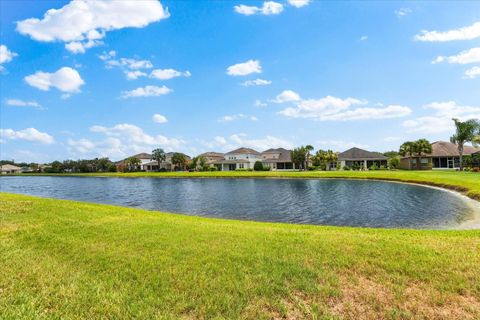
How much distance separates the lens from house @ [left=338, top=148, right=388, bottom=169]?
7517 centimetres

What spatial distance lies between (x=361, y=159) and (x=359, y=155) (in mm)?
1929

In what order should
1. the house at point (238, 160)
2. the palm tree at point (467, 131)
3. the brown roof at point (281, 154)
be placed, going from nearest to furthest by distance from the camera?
the palm tree at point (467, 131) < the brown roof at point (281, 154) < the house at point (238, 160)

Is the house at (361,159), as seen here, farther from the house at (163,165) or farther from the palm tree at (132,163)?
the palm tree at (132,163)

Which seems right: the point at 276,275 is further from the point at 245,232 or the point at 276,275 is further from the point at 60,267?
the point at 60,267

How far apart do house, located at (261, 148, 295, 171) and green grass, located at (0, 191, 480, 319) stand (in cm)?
7521

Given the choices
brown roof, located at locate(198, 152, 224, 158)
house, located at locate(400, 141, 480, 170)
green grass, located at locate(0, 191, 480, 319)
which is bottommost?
green grass, located at locate(0, 191, 480, 319)

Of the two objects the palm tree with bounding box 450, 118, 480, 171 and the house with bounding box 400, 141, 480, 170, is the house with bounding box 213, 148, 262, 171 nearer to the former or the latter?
the house with bounding box 400, 141, 480, 170

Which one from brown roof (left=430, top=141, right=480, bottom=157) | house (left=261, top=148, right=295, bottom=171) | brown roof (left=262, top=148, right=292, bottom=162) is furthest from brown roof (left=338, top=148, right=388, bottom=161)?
brown roof (left=262, top=148, right=292, bottom=162)

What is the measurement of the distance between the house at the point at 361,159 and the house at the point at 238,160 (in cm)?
2795

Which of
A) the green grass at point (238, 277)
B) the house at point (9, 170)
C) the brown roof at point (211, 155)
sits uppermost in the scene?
the brown roof at point (211, 155)

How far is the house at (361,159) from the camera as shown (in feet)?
247

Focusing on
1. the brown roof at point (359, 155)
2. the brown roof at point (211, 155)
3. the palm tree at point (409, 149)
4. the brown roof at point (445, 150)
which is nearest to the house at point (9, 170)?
the brown roof at point (211, 155)

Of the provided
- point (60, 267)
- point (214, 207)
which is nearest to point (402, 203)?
point (214, 207)

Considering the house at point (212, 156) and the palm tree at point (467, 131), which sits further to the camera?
the house at point (212, 156)
